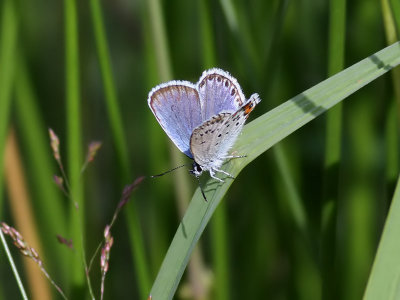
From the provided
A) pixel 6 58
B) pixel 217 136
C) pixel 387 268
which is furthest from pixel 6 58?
pixel 387 268

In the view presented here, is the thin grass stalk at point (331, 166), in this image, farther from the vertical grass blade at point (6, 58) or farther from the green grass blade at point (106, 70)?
the vertical grass blade at point (6, 58)

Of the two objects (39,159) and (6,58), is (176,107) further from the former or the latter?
(39,159)

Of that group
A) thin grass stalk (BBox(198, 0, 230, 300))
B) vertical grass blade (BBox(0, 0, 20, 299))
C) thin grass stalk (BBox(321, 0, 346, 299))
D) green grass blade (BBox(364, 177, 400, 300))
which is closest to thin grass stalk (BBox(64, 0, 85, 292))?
vertical grass blade (BBox(0, 0, 20, 299))

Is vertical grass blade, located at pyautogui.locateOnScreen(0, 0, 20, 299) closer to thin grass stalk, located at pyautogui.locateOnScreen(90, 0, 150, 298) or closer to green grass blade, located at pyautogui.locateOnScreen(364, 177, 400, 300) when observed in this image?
thin grass stalk, located at pyautogui.locateOnScreen(90, 0, 150, 298)

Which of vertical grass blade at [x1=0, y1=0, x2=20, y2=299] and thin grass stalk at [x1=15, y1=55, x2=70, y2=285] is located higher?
vertical grass blade at [x1=0, y1=0, x2=20, y2=299]

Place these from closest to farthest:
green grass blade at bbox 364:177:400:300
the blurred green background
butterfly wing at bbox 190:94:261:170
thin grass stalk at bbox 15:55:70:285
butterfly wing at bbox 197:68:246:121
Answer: green grass blade at bbox 364:177:400:300
butterfly wing at bbox 190:94:261:170
butterfly wing at bbox 197:68:246:121
the blurred green background
thin grass stalk at bbox 15:55:70:285

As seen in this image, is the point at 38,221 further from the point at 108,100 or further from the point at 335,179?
the point at 335,179

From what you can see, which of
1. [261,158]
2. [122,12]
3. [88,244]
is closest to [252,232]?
[261,158]

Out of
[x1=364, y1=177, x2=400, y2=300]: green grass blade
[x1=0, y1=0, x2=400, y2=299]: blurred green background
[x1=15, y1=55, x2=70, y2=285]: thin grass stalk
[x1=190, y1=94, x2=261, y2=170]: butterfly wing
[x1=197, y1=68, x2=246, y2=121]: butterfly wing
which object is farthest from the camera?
[x1=15, y1=55, x2=70, y2=285]: thin grass stalk
